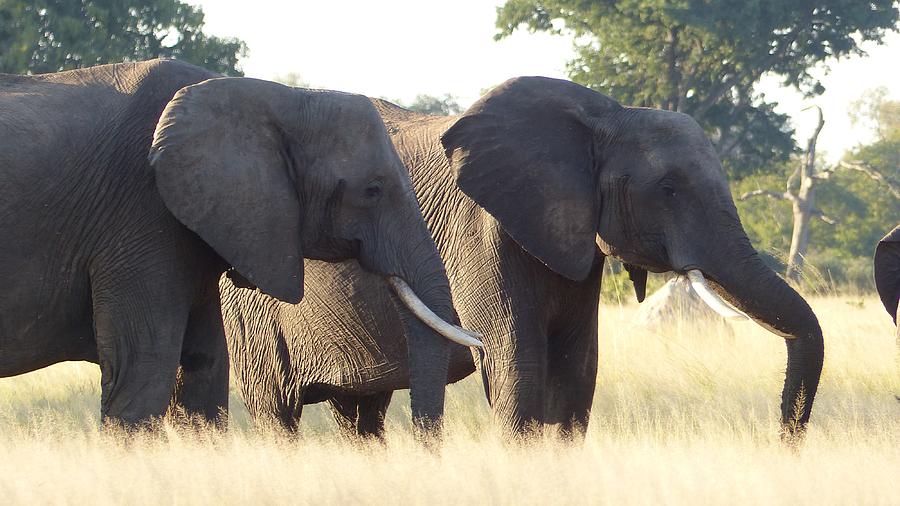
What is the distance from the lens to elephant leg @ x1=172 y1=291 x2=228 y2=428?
22.5 feet

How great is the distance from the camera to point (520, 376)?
7.42m

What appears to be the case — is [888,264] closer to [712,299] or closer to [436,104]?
[712,299]

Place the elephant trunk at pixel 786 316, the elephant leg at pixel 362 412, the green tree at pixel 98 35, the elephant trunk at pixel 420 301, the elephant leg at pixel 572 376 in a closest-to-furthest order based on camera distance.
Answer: the elephant trunk at pixel 420 301 < the elephant trunk at pixel 786 316 < the elephant leg at pixel 572 376 < the elephant leg at pixel 362 412 < the green tree at pixel 98 35

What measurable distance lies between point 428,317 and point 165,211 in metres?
1.17

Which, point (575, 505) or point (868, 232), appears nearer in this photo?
point (575, 505)

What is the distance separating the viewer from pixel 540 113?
7.72 metres

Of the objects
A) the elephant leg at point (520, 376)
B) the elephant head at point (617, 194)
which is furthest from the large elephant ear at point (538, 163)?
the elephant leg at point (520, 376)

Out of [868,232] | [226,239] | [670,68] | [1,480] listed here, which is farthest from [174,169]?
[868,232]

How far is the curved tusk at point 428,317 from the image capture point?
634 cm

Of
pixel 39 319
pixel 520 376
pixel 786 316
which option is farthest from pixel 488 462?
A: pixel 39 319

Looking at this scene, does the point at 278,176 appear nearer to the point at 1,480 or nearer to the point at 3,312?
the point at 3,312

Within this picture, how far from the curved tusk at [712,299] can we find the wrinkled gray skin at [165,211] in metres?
1.35

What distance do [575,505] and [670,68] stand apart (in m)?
22.6

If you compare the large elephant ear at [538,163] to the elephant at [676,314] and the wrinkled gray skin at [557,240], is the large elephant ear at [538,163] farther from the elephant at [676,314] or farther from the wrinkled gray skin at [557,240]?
the elephant at [676,314]
